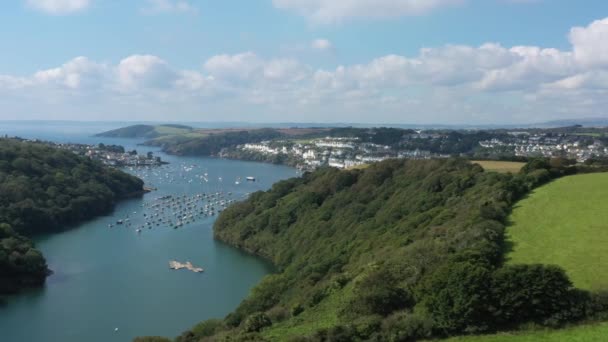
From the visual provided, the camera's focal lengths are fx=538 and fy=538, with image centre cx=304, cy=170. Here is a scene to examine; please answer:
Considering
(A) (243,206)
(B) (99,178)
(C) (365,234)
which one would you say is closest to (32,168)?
(B) (99,178)

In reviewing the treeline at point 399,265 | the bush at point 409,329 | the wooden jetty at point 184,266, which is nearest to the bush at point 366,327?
the treeline at point 399,265

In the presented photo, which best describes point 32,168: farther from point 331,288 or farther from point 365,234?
point 331,288

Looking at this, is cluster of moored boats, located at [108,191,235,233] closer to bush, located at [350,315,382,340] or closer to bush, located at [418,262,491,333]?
bush, located at [350,315,382,340]

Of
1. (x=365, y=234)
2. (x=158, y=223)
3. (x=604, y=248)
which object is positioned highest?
(x=604, y=248)

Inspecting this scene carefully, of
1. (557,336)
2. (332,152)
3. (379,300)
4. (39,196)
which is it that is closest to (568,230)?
(379,300)

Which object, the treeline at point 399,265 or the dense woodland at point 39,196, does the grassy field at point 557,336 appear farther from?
the dense woodland at point 39,196

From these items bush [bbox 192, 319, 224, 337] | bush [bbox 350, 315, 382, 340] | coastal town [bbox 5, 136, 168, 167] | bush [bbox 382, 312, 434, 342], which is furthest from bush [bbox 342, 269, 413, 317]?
coastal town [bbox 5, 136, 168, 167]
